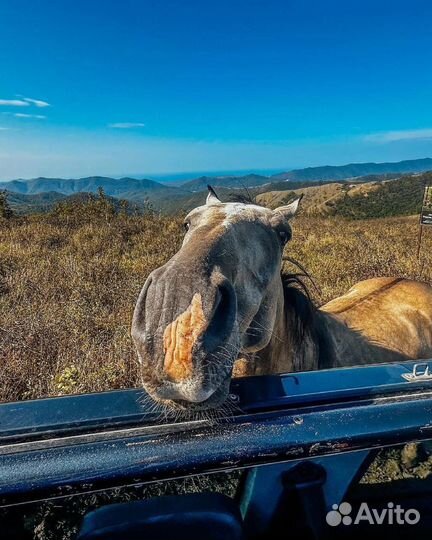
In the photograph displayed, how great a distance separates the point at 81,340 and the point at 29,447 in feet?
13.1

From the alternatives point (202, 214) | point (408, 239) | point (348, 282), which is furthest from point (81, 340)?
point (408, 239)

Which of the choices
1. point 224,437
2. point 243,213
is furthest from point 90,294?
point 224,437

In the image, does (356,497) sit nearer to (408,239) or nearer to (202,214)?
(202,214)

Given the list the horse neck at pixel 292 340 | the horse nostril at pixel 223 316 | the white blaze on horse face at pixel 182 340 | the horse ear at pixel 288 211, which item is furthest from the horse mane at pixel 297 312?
the white blaze on horse face at pixel 182 340

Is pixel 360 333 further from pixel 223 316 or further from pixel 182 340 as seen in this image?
pixel 182 340

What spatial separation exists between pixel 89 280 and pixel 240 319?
19.2 ft

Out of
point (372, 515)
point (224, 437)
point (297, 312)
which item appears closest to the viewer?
point (224, 437)

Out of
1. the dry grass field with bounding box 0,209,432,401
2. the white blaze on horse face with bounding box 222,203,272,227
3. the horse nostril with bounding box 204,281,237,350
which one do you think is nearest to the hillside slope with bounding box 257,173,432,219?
the dry grass field with bounding box 0,209,432,401

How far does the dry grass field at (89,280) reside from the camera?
4105 millimetres

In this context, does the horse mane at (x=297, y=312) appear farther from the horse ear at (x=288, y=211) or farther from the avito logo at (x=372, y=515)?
the avito logo at (x=372, y=515)

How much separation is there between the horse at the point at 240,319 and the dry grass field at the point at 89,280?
5.83ft

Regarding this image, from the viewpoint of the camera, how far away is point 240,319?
6.40ft

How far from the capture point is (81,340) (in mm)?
4918

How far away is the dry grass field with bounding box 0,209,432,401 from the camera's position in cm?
411
